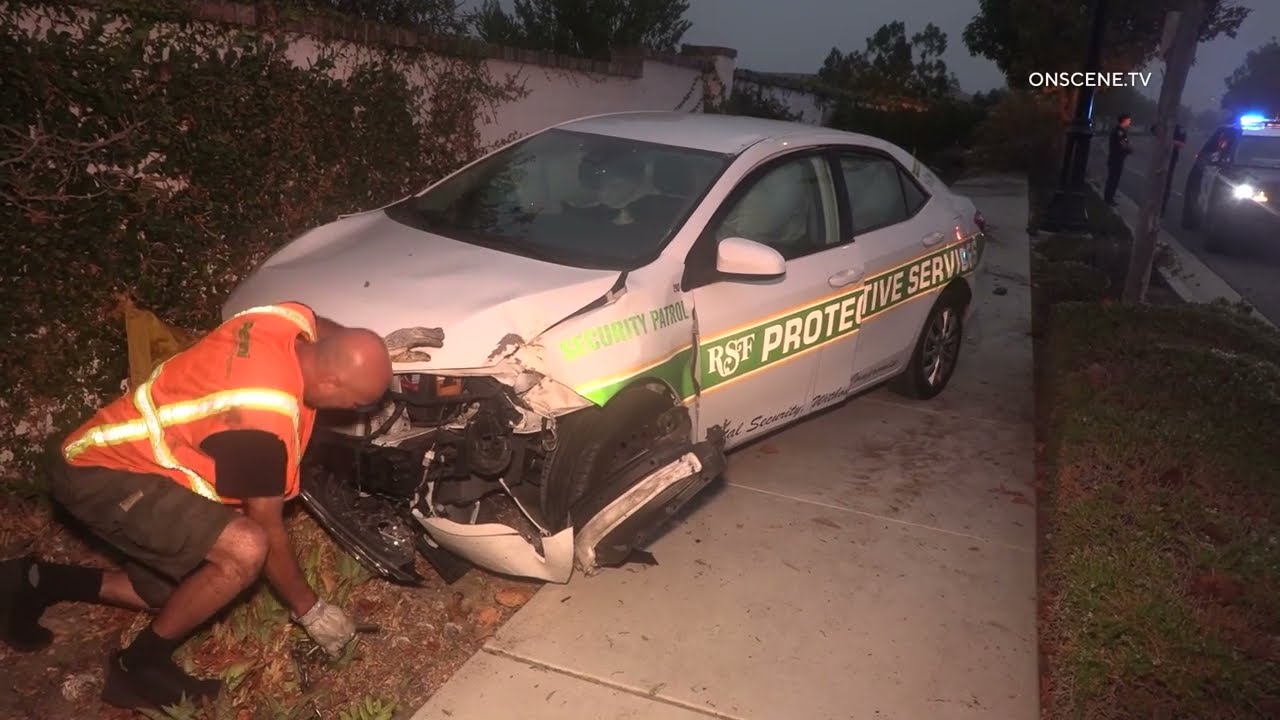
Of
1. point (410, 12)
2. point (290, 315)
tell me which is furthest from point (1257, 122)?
point (290, 315)

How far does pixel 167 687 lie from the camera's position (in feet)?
10.2

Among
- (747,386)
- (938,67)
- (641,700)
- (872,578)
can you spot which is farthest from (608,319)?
(938,67)

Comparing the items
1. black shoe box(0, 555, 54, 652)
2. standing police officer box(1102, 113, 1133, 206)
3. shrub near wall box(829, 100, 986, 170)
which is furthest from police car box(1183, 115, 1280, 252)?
black shoe box(0, 555, 54, 652)

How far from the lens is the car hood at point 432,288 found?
137 inches

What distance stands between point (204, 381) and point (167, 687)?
3.34 ft

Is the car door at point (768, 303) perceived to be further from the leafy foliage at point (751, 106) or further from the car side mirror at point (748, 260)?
the leafy foliage at point (751, 106)

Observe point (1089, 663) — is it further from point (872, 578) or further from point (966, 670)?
point (872, 578)

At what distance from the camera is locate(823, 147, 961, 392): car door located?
5328 mm

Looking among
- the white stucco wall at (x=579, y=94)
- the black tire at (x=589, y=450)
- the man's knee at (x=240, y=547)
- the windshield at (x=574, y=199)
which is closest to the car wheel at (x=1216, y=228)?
the white stucco wall at (x=579, y=94)

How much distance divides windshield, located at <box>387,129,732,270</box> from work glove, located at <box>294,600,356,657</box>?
1.61 meters

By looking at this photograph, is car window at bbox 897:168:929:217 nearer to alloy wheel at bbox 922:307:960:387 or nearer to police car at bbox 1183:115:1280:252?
alloy wheel at bbox 922:307:960:387

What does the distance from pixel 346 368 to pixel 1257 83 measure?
91.3 meters

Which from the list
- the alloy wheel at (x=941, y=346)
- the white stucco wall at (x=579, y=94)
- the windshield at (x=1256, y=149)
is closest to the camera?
the alloy wheel at (x=941, y=346)

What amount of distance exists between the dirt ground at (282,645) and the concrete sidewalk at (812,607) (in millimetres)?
176
